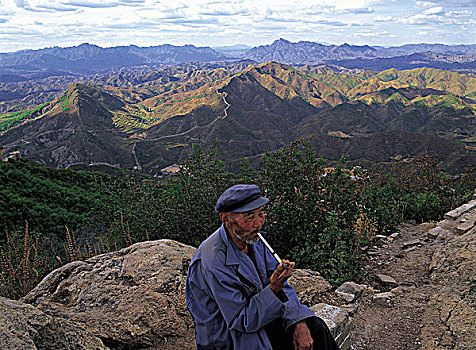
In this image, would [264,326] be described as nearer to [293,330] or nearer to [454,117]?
[293,330]

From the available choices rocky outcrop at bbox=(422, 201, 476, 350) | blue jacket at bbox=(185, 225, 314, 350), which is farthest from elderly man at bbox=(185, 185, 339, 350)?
rocky outcrop at bbox=(422, 201, 476, 350)

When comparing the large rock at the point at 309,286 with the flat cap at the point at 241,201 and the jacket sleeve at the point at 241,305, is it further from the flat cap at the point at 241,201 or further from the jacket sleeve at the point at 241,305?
the flat cap at the point at 241,201

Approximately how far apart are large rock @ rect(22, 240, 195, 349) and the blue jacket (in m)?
1.34

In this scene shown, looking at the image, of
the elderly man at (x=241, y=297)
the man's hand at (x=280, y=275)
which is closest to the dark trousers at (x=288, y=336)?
the elderly man at (x=241, y=297)

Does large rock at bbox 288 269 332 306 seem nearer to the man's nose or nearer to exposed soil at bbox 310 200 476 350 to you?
exposed soil at bbox 310 200 476 350

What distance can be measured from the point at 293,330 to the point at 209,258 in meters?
0.77

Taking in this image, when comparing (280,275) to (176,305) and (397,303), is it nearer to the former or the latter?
(176,305)

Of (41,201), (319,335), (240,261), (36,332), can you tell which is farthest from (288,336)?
(41,201)

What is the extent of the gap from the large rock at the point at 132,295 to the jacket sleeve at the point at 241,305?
1560 mm

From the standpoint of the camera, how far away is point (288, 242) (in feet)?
19.4

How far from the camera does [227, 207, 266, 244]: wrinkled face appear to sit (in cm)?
245

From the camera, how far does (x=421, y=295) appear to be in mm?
4820

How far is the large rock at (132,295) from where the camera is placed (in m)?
3.45

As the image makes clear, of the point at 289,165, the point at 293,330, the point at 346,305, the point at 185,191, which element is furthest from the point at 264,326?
the point at 185,191
